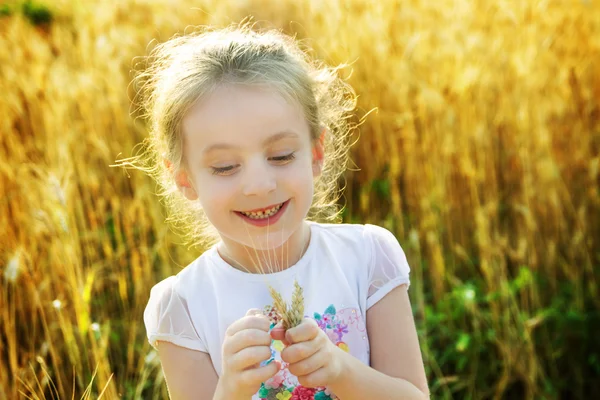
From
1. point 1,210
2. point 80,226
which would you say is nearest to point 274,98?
point 1,210

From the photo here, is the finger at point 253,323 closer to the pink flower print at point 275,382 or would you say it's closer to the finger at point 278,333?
the finger at point 278,333

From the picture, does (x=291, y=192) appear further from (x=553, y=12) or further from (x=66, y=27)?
(x=66, y=27)

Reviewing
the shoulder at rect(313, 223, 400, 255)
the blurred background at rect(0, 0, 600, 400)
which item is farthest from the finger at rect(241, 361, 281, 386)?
the blurred background at rect(0, 0, 600, 400)

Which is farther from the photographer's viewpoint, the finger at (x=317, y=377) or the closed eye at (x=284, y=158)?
the closed eye at (x=284, y=158)

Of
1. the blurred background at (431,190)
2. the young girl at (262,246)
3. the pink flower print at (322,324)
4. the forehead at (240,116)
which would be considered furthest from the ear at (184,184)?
the blurred background at (431,190)

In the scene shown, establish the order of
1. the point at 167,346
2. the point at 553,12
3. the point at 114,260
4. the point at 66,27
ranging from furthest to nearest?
the point at 66,27
the point at 553,12
the point at 114,260
the point at 167,346

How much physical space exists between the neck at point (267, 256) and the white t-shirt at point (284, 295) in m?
0.02

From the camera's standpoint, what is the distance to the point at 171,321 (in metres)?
1.50

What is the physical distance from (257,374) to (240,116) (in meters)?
0.45

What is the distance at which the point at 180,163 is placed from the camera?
5.04 ft

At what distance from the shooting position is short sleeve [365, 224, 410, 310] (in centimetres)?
154

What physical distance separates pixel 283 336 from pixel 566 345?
6.45ft

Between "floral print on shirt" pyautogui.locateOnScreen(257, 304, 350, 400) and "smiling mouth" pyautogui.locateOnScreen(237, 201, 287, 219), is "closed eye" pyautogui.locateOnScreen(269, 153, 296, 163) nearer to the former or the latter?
"smiling mouth" pyautogui.locateOnScreen(237, 201, 287, 219)

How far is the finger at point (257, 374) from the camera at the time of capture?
1.22 m
